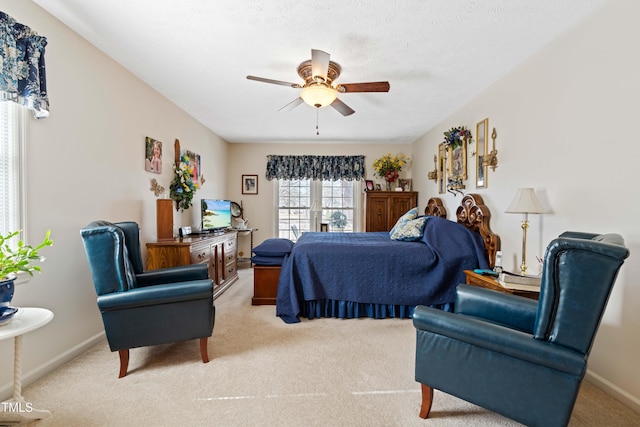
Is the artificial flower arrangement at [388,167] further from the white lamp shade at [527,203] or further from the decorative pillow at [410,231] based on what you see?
the white lamp shade at [527,203]

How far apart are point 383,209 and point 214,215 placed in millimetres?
2975

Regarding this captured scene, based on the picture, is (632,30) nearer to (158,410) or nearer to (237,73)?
(237,73)

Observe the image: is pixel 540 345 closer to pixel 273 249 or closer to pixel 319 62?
pixel 319 62

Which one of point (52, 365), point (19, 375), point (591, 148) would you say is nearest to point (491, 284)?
point (591, 148)

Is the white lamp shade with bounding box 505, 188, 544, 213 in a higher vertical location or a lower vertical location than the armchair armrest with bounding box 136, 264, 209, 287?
higher

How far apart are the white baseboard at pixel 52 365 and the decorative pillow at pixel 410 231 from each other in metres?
3.14

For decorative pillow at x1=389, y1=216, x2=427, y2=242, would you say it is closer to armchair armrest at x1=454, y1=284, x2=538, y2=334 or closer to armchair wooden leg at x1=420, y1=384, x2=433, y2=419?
armchair armrest at x1=454, y1=284, x2=538, y2=334

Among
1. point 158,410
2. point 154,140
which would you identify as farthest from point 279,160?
point 158,410

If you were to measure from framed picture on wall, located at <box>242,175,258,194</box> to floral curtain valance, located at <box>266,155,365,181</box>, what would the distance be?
319 mm

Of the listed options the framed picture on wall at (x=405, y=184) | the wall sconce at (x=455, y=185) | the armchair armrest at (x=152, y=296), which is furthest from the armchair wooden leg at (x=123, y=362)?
the framed picture on wall at (x=405, y=184)

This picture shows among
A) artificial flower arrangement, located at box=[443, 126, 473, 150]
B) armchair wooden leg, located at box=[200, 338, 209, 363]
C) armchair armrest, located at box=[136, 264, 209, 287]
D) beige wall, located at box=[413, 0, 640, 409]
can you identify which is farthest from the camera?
artificial flower arrangement, located at box=[443, 126, 473, 150]

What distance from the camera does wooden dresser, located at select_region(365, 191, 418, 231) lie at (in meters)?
5.23

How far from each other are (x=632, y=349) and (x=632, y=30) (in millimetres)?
1880

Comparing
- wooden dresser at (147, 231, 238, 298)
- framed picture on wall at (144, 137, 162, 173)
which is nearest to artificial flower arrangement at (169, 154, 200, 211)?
framed picture on wall at (144, 137, 162, 173)
